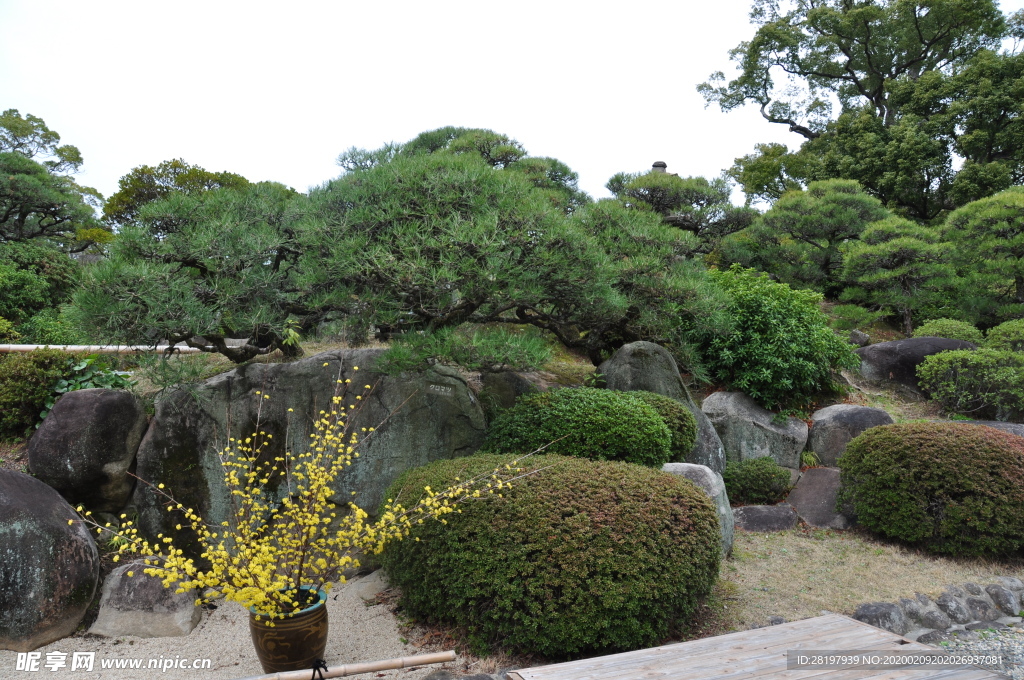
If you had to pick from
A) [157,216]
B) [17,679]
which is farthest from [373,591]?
[157,216]

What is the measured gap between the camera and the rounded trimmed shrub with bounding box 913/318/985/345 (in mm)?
9984

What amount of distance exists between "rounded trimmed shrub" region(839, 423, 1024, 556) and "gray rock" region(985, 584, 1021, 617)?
2.38 ft

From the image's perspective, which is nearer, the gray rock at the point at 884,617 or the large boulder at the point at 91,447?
the gray rock at the point at 884,617

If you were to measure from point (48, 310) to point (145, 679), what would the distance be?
8980 mm

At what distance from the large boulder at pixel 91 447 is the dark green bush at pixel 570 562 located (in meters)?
2.95

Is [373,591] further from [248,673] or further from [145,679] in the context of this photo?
[145,679]

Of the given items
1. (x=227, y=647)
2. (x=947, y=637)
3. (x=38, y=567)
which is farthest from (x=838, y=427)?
(x=38, y=567)

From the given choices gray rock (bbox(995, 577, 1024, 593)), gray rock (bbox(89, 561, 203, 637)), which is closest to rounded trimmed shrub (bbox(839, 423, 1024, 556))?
gray rock (bbox(995, 577, 1024, 593))

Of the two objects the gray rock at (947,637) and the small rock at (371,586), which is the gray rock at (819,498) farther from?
the small rock at (371,586)

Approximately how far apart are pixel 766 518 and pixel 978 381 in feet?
15.1

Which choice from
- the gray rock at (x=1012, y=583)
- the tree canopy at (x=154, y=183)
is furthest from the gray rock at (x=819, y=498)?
the tree canopy at (x=154, y=183)

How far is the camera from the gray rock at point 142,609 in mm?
4586

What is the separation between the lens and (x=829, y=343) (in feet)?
27.3

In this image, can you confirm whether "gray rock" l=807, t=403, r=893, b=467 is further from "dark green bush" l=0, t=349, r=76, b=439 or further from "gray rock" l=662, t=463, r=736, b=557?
"dark green bush" l=0, t=349, r=76, b=439
